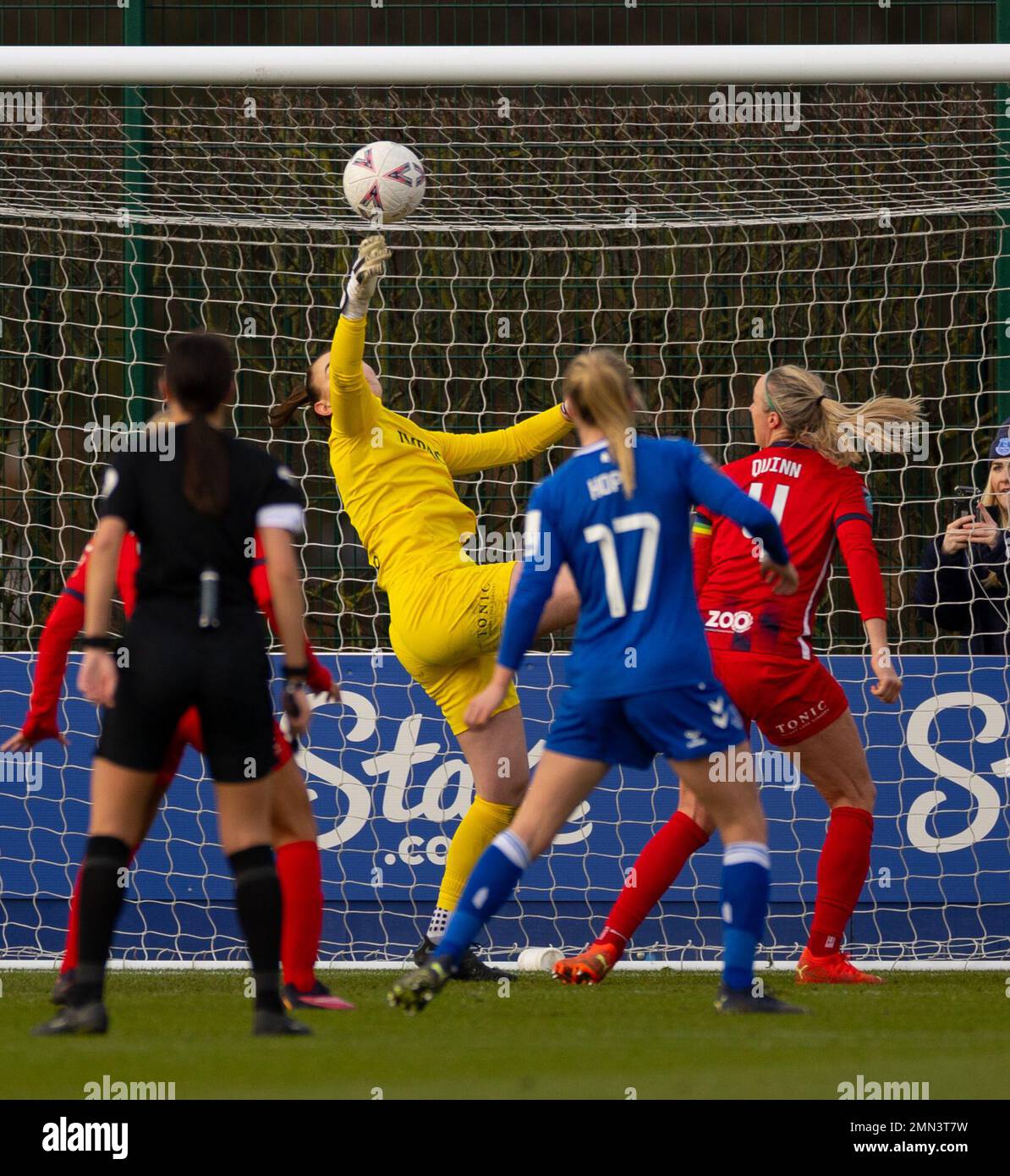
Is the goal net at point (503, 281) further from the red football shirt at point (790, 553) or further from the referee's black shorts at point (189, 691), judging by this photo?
the referee's black shorts at point (189, 691)

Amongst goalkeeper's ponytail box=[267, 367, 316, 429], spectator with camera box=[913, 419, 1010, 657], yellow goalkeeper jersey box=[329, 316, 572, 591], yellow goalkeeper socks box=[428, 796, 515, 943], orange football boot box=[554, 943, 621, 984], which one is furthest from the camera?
spectator with camera box=[913, 419, 1010, 657]

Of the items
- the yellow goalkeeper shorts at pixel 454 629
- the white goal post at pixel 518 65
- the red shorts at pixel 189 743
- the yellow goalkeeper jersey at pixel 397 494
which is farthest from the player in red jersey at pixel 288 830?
the white goal post at pixel 518 65

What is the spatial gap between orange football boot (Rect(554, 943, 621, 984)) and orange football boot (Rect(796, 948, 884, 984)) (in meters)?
0.66

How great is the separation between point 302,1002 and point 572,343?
471 cm

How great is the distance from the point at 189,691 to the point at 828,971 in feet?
9.30

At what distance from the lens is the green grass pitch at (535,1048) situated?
3.66 m

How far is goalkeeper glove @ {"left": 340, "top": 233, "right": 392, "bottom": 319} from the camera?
576cm

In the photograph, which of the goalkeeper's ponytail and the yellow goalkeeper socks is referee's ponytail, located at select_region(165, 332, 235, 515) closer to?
the goalkeeper's ponytail

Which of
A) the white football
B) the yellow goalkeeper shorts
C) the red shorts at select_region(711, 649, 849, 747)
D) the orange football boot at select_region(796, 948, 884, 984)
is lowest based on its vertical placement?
the orange football boot at select_region(796, 948, 884, 984)

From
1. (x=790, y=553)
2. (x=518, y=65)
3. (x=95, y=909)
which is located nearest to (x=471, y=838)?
(x=790, y=553)

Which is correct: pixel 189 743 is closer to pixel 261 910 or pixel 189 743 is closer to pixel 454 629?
pixel 261 910

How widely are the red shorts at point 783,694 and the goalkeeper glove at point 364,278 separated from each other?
1.66 metres

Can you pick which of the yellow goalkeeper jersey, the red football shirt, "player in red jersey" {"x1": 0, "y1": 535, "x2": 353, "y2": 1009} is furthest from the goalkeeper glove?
the red football shirt
